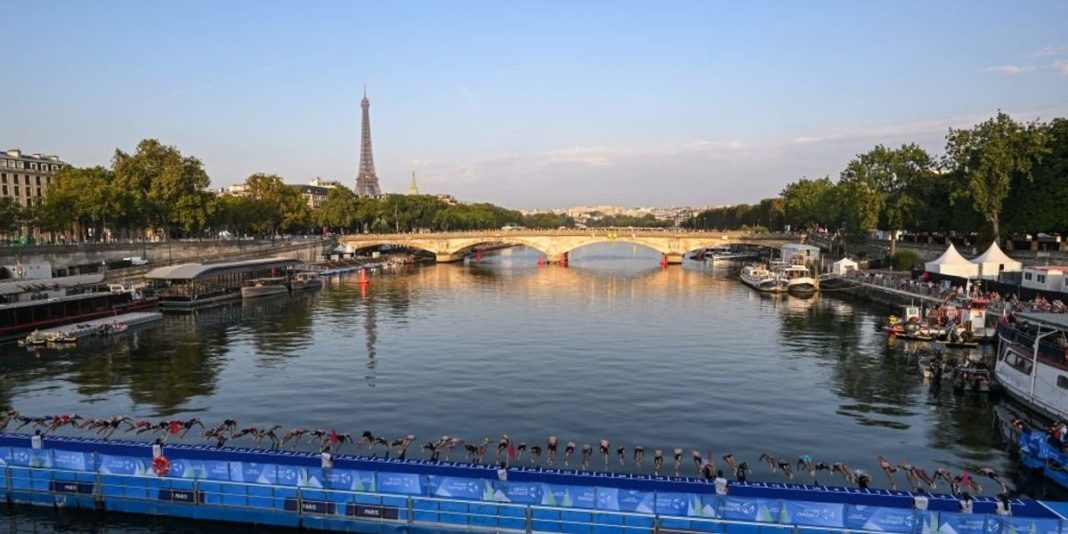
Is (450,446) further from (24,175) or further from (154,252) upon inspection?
(24,175)

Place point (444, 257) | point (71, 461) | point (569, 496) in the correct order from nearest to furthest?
point (569, 496) → point (71, 461) → point (444, 257)

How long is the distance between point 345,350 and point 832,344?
4026 cm

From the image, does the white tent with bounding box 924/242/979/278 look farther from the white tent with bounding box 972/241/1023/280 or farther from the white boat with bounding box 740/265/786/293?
the white boat with bounding box 740/265/786/293

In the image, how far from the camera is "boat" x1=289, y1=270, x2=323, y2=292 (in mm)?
105500

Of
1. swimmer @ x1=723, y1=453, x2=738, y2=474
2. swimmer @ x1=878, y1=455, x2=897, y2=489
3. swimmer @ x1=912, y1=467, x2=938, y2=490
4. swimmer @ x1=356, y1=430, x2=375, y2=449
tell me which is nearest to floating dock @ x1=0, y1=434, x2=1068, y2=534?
swimmer @ x1=912, y1=467, x2=938, y2=490

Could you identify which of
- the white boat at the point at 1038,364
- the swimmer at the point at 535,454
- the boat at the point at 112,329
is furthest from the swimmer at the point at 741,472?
the boat at the point at 112,329

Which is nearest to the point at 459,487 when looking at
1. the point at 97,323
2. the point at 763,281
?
the point at 97,323

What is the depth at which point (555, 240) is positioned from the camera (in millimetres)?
167500

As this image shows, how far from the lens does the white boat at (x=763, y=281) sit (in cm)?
10071

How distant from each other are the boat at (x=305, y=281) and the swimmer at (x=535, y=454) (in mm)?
80468

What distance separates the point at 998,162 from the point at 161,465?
3615 inches

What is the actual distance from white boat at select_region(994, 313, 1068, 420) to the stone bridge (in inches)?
4361

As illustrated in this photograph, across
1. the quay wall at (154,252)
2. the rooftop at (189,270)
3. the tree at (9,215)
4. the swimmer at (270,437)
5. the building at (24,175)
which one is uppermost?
the building at (24,175)

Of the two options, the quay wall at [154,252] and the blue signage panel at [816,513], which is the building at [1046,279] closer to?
the blue signage panel at [816,513]
